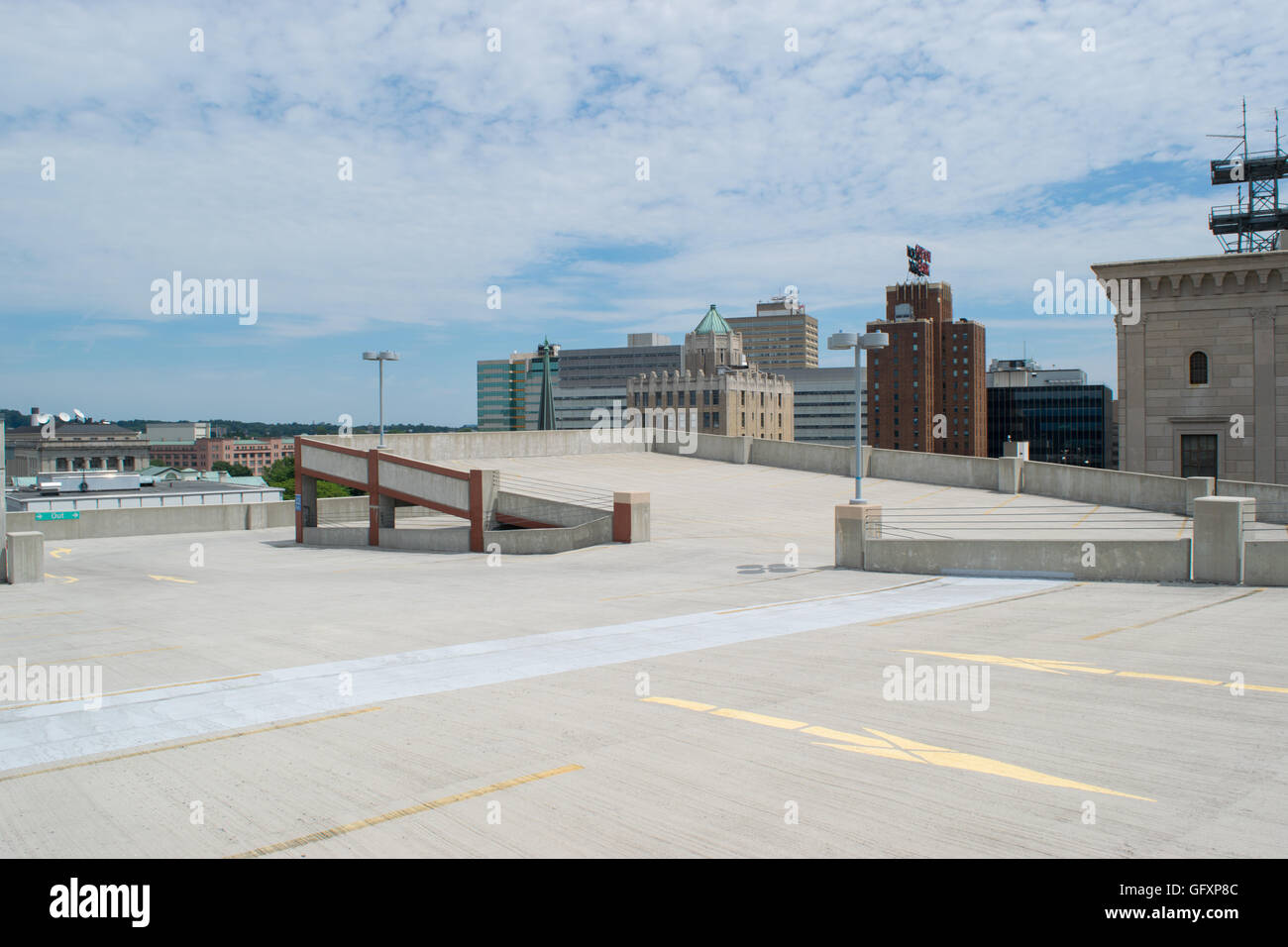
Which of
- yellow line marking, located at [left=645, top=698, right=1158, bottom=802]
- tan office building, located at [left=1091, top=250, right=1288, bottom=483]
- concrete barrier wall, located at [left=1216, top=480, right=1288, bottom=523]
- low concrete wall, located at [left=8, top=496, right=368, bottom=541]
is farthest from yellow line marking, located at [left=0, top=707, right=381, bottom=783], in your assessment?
tan office building, located at [left=1091, top=250, right=1288, bottom=483]

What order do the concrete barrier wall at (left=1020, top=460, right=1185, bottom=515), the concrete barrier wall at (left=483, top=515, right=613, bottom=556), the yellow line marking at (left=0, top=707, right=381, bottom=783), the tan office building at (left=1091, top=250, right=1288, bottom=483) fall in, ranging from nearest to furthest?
the yellow line marking at (left=0, top=707, right=381, bottom=783) → the concrete barrier wall at (left=483, top=515, right=613, bottom=556) → the concrete barrier wall at (left=1020, top=460, right=1185, bottom=515) → the tan office building at (left=1091, top=250, right=1288, bottom=483)

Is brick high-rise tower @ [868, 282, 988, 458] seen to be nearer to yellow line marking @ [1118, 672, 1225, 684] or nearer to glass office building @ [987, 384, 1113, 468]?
glass office building @ [987, 384, 1113, 468]

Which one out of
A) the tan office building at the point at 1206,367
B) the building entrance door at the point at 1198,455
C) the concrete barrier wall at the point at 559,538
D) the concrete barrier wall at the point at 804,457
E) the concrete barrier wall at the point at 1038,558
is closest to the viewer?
the concrete barrier wall at the point at 1038,558

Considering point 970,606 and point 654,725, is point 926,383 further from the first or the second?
point 654,725

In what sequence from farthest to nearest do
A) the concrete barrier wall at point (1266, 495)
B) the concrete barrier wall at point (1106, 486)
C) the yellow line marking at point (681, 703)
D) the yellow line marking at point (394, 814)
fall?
the concrete barrier wall at point (1106, 486) → the concrete barrier wall at point (1266, 495) → the yellow line marking at point (681, 703) → the yellow line marking at point (394, 814)

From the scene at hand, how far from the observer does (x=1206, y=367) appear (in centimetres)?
3619

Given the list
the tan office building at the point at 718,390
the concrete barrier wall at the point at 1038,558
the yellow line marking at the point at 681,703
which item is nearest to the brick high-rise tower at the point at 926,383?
the tan office building at the point at 718,390

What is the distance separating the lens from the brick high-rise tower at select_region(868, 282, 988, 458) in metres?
186

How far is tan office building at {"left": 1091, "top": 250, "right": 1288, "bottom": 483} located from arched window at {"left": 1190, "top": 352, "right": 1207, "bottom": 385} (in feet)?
0.12

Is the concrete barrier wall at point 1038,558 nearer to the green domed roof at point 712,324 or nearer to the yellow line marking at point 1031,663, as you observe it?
the yellow line marking at point 1031,663

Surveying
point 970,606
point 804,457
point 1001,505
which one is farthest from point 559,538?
point 804,457

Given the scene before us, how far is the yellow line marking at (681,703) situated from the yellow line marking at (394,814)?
216cm

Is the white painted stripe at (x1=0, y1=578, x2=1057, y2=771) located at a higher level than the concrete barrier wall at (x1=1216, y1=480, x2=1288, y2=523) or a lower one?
lower

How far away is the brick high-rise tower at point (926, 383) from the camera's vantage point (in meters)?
186
